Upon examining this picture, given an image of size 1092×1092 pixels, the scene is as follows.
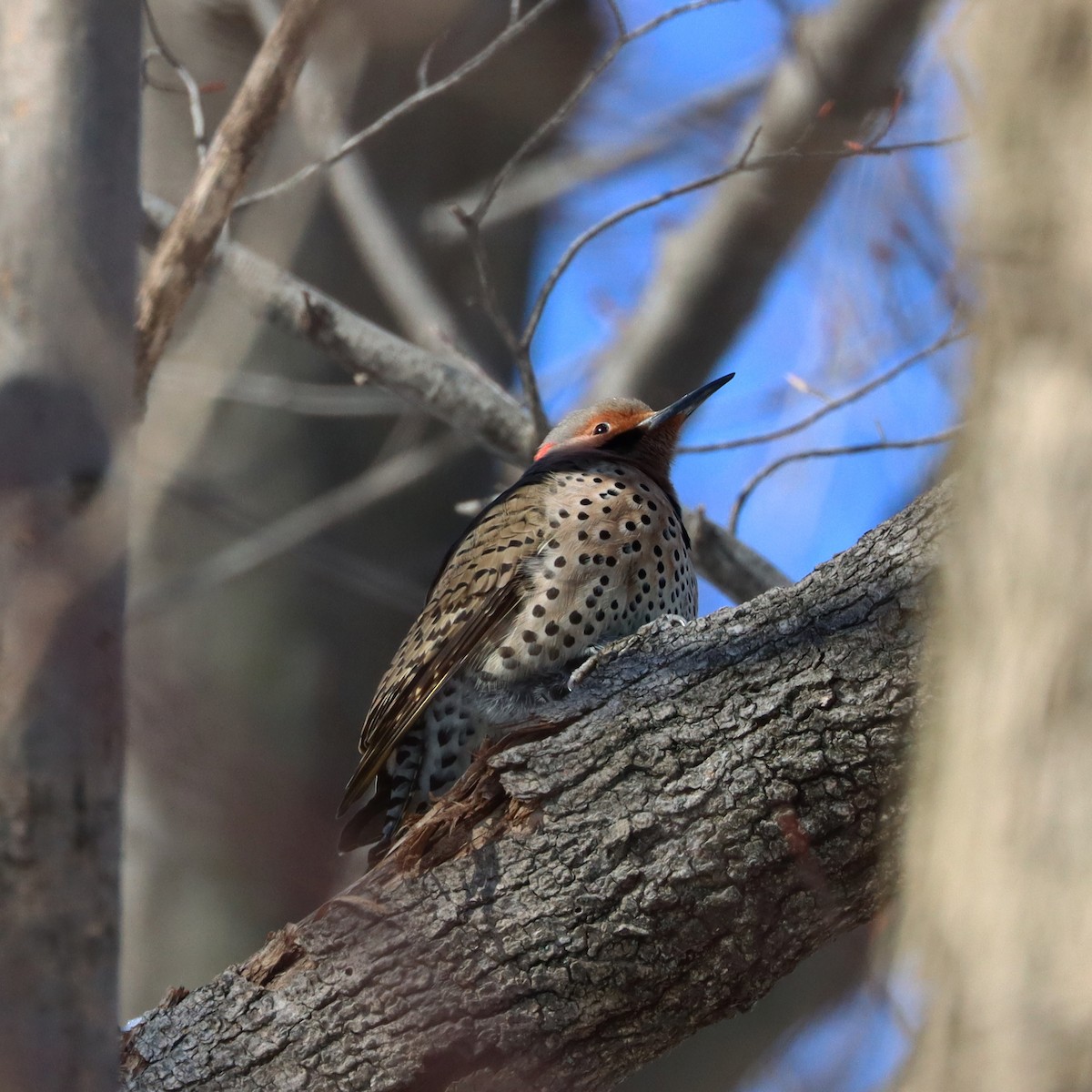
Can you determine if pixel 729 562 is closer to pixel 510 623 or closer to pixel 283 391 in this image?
pixel 510 623

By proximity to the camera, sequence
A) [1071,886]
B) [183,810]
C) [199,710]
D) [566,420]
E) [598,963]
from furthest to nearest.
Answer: [566,420], [598,963], [199,710], [183,810], [1071,886]

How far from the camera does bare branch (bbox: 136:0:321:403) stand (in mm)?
3996

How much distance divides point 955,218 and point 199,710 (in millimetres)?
1580

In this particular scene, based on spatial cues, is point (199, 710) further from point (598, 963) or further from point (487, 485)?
point (487, 485)

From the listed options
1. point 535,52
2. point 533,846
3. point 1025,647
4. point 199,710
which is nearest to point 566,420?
point 535,52

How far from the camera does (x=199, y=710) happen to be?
2.50 metres

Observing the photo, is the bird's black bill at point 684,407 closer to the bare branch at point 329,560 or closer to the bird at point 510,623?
the bird at point 510,623

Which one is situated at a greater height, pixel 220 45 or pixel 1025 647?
pixel 220 45

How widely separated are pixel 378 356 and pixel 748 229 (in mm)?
2513

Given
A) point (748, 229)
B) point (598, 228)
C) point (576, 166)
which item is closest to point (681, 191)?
point (598, 228)

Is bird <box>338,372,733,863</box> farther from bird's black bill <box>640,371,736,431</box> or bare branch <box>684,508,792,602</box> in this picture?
bird's black bill <box>640,371,736,431</box>

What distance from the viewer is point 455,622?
431 centimetres

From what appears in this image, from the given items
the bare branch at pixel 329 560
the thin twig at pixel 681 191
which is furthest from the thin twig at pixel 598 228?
the bare branch at pixel 329 560

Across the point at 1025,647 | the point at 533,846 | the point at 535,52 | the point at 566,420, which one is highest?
the point at 535,52
